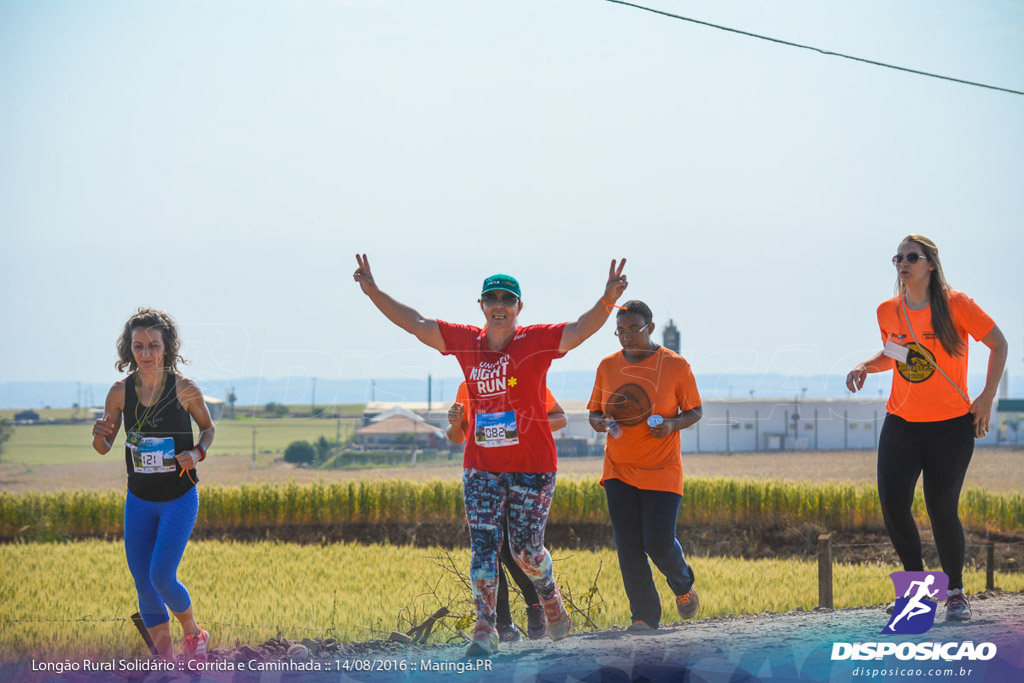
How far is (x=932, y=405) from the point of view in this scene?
5.65 meters

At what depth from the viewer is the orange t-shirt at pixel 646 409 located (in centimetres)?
594

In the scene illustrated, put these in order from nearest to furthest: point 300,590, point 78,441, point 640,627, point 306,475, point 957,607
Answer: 1. point 957,607
2. point 640,627
3. point 300,590
4. point 306,475
5. point 78,441

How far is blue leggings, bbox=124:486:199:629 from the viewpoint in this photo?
16.6ft

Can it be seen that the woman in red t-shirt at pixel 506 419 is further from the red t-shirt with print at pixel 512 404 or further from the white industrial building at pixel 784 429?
the white industrial building at pixel 784 429

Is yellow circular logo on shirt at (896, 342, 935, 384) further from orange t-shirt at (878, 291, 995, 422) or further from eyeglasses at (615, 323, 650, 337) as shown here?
eyeglasses at (615, 323, 650, 337)

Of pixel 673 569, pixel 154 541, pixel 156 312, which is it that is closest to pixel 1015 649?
pixel 673 569

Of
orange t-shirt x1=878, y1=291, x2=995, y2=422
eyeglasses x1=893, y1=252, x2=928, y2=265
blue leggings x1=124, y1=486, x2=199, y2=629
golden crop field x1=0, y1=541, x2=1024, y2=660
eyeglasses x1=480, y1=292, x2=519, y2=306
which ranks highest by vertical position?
eyeglasses x1=893, y1=252, x2=928, y2=265

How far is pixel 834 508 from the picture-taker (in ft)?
51.2

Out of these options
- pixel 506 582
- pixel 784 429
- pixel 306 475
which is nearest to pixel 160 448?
pixel 506 582

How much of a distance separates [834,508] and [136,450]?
41.4 ft

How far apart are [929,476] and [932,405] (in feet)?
1.35

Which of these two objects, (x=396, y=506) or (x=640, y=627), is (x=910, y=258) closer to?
(x=640, y=627)

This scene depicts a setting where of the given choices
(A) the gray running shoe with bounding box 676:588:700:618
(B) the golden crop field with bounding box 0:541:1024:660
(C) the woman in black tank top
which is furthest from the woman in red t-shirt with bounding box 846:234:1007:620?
(C) the woman in black tank top

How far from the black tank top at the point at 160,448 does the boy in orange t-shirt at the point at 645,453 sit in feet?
7.45
